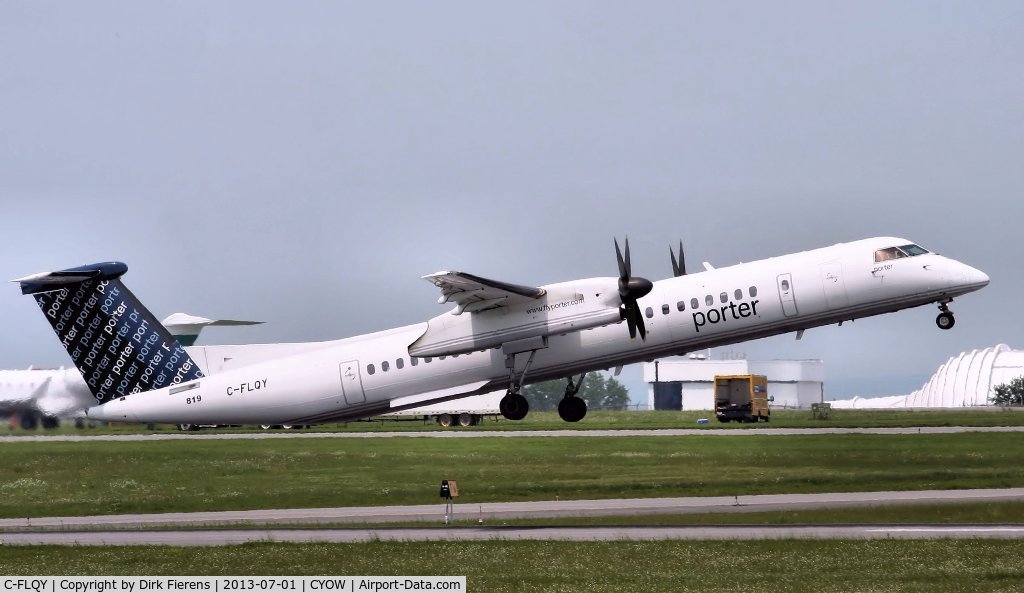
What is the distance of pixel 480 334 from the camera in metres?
40.2

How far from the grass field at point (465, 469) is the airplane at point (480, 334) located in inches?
613

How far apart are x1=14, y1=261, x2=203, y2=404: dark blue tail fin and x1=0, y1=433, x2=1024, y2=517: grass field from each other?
15.1 metres

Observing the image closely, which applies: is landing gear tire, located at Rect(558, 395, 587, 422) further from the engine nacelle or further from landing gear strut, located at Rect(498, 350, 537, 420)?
the engine nacelle

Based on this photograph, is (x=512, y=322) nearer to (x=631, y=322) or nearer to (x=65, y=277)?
(x=631, y=322)

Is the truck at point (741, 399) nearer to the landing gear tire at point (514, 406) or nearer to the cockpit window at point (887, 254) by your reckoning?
the cockpit window at point (887, 254)

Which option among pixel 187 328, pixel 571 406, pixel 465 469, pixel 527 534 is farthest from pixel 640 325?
pixel 187 328

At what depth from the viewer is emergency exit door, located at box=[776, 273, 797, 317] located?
1551 inches

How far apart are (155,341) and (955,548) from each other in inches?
1116

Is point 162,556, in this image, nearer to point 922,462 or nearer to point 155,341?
point 155,341

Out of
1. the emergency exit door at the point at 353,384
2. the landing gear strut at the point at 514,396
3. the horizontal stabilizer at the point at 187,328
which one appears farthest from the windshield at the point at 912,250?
the horizontal stabilizer at the point at 187,328

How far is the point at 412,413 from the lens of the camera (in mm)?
113688

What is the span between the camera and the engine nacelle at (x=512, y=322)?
3969 cm

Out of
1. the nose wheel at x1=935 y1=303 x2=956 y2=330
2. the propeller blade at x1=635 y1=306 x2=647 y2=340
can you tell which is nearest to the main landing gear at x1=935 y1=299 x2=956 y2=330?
the nose wheel at x1=935 y1=303 x2=956 y2=330

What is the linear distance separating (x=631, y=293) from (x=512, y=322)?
4.19 metres
